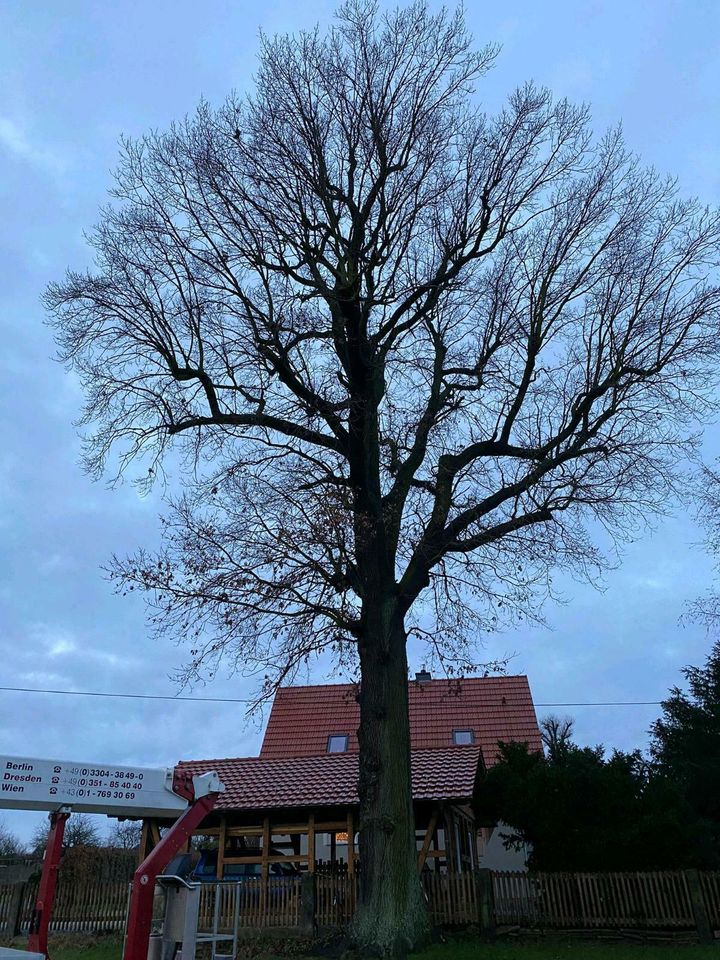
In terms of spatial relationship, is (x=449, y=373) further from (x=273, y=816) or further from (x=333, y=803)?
(x=273, y=816)

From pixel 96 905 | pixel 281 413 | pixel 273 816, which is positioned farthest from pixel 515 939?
pixel 281 413

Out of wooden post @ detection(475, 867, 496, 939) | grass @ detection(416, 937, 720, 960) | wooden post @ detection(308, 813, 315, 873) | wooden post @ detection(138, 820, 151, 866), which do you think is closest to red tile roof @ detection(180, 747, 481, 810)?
wooden post @ detection(308, 813, 315, 873)

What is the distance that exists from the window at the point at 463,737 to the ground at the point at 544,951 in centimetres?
1218

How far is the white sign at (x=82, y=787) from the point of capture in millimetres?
7105

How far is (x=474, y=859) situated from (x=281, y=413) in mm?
10965

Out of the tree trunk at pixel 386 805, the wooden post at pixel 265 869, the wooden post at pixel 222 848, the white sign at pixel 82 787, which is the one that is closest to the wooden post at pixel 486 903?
the tree trunk at pixel 386 805

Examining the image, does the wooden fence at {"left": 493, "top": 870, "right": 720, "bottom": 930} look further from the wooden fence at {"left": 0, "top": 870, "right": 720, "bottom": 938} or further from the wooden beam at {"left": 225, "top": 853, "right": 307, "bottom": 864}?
the wooden beam at {"left": 225, "top": 853, "right": 307, "bottom": 864}

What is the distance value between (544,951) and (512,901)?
233 cm

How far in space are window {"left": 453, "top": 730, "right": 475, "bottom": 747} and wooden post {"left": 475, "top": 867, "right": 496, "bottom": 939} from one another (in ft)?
37.4

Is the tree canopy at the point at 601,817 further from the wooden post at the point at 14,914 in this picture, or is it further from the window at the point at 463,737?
the wooden post at the point at 14,914

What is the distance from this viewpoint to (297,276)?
49.1ft

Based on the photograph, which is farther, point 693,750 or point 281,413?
point 693,750

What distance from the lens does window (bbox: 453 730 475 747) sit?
84.2 ft

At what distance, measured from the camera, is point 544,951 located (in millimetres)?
12117
